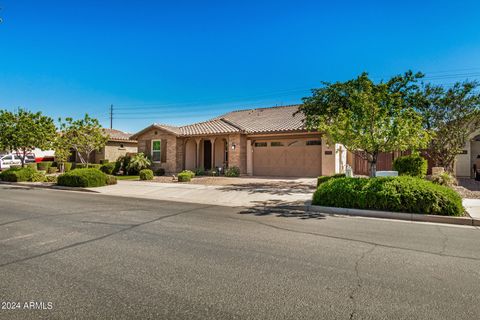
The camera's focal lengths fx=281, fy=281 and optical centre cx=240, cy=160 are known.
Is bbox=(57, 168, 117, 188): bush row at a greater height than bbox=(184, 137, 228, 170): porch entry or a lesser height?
lesser

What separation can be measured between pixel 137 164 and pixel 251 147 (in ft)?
32.3

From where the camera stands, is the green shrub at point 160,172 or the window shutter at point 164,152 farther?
the window shutter at point 164,152

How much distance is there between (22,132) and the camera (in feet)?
60.7

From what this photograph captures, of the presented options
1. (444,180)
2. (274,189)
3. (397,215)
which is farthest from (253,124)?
(397,215)

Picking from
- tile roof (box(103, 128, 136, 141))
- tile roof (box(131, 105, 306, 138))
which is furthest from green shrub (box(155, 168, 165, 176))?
tile roof (box(103, 128, 136, 141))

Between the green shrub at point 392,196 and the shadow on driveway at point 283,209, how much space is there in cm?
70

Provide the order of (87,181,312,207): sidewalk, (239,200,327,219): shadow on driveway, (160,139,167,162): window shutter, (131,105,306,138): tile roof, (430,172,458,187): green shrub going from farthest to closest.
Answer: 1. (160,139,167,162): window shutter
2. (131,105,306,138): tile roof
3. (430,172,458,187): green shrub
4. (87,181,312,207): sidewalk
5. (239,200,327,219): shadow on driveway

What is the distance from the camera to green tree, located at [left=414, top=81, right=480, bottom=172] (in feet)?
47.1

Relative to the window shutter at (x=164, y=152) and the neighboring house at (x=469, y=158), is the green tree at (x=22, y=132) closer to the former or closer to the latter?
the window shutter at (x=164, y=152)

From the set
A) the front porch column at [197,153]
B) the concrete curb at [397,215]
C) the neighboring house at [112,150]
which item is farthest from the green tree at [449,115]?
the neighboring house at [112,150]

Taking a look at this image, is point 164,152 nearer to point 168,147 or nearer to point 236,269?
point 168,147

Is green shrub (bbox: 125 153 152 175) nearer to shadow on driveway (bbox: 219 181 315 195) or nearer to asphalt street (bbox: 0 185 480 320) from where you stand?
shadow on driveway (bbox: 219 181 315 195)

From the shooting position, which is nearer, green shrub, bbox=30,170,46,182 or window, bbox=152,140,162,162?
green shrub, bbox=30,170,46,182

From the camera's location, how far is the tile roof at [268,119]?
843 inches
